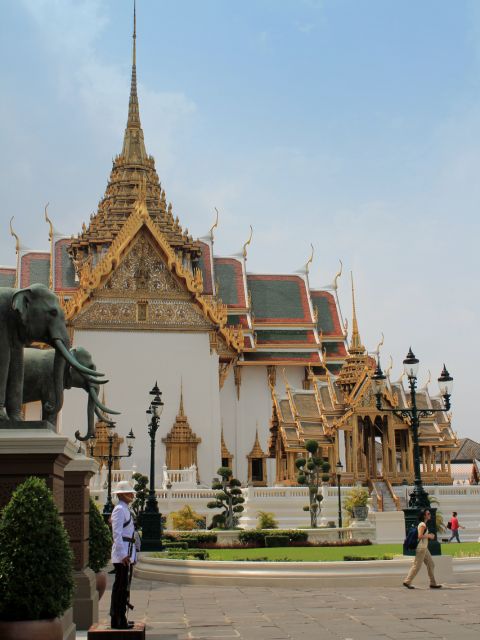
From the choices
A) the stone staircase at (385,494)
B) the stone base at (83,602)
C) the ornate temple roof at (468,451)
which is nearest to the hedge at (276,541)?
the stone staircase at (385,494)

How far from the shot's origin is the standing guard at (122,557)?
6.46 metres

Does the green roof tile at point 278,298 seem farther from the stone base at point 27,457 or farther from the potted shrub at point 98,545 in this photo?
the stone base at point 27,457

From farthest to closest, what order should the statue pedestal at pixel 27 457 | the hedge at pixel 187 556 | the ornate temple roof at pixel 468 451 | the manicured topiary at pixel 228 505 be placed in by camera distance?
the ornate temple roof at pixel 468 451
the manicured topiary at pixel 228 505
the hedge at pixel 187 556
the statue pedestal at pixel 27 457

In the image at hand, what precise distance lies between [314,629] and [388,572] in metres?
4.38

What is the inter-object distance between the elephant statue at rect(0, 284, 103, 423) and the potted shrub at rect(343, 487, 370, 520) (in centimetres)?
1746

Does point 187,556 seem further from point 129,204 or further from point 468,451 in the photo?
point 468,451

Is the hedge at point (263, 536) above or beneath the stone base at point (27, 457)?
beneath

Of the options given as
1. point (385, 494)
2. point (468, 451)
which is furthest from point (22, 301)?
point (468, 451)

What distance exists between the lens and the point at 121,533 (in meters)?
6.78

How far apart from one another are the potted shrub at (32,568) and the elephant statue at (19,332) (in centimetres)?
108

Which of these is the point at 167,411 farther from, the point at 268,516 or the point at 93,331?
the point at 268,516

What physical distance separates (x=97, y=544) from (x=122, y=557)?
2004 millimetres

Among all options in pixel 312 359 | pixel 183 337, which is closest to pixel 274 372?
pixel 312 359

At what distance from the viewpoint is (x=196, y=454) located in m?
34.4
